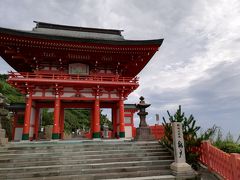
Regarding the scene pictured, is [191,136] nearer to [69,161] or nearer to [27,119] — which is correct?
[69,161]

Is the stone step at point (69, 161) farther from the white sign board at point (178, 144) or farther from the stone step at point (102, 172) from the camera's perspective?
the white sign board at point (178, 144)

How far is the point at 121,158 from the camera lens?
9.12 m

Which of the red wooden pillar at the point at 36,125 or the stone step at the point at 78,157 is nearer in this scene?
the stone step at the point at 78,157

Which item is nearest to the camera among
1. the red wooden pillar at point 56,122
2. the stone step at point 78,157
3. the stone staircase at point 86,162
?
the stone staircase at point 86,162

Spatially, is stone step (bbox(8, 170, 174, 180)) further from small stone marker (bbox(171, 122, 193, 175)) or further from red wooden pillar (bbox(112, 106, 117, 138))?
red wooden pillar (bbox(112, 106, 117, 138))

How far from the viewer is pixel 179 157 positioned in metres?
8.09

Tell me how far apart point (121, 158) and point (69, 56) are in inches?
372

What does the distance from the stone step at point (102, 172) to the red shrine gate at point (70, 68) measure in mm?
6547

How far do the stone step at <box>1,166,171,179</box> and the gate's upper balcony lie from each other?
773cm

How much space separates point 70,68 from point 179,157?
1124cm

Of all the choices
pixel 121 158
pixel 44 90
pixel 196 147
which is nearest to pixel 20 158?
pixel 121 158

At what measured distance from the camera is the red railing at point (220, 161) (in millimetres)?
6376

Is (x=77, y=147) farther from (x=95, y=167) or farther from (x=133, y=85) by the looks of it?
(x=133, y=85)

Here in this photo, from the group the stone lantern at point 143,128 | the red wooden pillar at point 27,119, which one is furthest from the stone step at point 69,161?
the red wooden pillar at point 27,119
